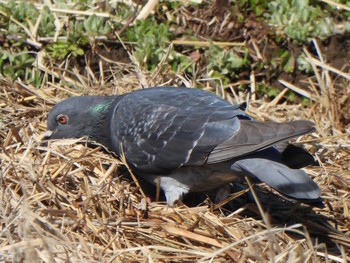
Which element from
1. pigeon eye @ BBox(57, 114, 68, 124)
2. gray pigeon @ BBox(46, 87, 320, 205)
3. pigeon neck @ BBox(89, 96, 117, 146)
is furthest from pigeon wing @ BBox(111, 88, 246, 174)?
pigeon eye @ BBox(57, 114, 68, 124)

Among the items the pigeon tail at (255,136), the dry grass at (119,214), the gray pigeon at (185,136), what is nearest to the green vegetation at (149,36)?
the dry grass at (119,214)

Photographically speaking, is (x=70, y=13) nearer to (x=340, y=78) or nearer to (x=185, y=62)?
(x=185, y=62)

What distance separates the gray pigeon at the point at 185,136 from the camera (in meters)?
4.78

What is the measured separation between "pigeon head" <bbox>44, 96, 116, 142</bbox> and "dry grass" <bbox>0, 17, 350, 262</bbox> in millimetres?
100

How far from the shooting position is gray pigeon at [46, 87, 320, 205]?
4.78 meters

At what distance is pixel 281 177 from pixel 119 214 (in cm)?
94

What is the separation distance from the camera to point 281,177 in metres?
4.76

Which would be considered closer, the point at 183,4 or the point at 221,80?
the point at 221,80

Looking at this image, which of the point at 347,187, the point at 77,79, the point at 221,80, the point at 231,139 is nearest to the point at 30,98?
the point at 77,79

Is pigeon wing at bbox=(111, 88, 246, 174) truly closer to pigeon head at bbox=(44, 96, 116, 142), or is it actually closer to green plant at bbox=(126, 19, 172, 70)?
pigeon head at bbox=(44, 96, 116, 142)

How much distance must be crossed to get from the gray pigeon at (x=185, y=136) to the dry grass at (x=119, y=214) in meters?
0.14

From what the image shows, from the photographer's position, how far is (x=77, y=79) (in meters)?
6.77

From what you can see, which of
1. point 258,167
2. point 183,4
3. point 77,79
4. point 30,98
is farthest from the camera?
point 183,4

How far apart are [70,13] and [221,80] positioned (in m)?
1.39
